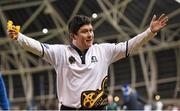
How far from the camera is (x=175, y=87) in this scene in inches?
915

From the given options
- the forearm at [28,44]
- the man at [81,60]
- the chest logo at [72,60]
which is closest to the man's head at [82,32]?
the man at [81,60]

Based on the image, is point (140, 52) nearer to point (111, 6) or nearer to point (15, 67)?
point (111, 6)

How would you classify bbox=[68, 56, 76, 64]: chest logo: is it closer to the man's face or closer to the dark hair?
the man's face

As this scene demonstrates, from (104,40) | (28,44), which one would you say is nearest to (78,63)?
(28,44)

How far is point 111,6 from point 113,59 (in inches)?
686

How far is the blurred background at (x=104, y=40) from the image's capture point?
22281 mm

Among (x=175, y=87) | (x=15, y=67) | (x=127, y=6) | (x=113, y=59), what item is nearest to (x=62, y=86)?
(x=113, y=59)

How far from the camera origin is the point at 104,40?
2408cm

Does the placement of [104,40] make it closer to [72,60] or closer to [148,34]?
[148,34]

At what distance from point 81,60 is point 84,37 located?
0.72 ft

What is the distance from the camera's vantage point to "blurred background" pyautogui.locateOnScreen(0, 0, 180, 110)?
73.1 ft

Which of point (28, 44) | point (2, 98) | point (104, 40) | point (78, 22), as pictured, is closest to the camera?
point (28, 44)

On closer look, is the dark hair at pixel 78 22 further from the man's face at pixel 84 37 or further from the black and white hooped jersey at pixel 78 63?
the black and white hooped jersey at pixel 78 63

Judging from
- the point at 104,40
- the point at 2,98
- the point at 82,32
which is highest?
the point at 104,40
